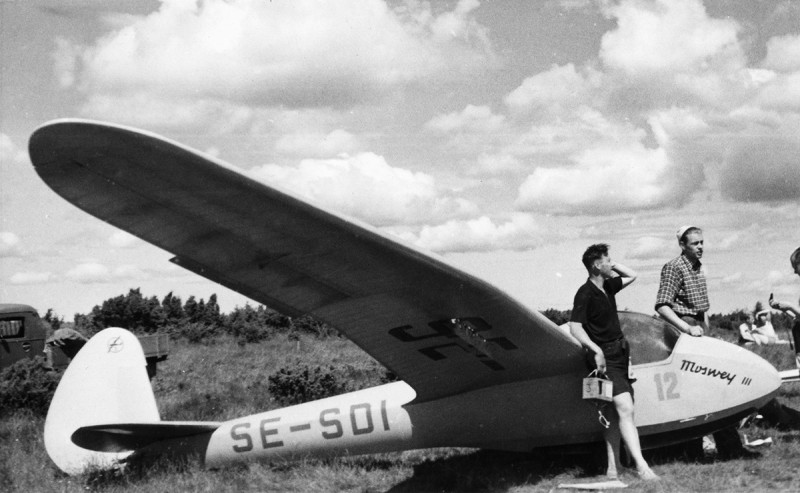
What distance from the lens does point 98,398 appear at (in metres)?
6.60

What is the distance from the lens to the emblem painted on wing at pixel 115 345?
6.88m

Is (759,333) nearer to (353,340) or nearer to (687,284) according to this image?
(687,284)

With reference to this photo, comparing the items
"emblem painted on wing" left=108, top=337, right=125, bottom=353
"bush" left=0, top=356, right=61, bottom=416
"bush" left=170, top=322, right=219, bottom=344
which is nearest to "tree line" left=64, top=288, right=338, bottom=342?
"bush" left=170, top=322, right=219, bottom=344

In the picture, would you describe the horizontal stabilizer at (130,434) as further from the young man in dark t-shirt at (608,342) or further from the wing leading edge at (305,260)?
the young man in dark t-shirt at (608,342)

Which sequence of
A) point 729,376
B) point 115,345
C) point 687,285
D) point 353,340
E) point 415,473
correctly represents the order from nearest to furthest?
point 353,340, point 729,376, point 415,473, point 687,285, point 115,345

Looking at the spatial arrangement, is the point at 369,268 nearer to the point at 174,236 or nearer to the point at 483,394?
the point at 174,236

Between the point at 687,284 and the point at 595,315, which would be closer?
the point at 595,315

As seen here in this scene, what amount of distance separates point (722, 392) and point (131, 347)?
18.8 feet

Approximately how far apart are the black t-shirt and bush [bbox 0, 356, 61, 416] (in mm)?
8235

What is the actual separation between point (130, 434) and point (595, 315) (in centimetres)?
417

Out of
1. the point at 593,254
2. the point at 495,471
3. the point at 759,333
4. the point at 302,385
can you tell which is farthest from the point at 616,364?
the point at 759,333

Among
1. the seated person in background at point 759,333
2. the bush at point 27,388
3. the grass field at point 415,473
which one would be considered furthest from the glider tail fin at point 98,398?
the seated person in background at point 759,333

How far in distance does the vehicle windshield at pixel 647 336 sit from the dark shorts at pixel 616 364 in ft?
1.28

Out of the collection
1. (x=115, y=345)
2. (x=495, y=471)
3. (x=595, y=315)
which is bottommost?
(x=495, y=471)
